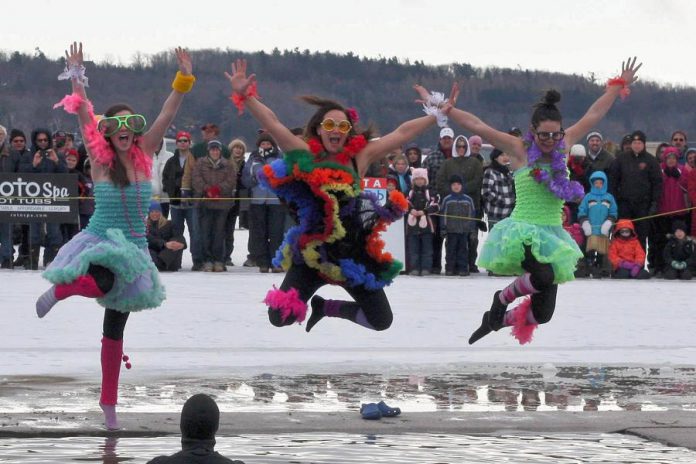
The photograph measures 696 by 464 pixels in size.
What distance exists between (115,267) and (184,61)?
136cm

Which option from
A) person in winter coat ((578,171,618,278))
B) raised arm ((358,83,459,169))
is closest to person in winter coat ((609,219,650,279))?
person in winter coat ((578,171,618,278))

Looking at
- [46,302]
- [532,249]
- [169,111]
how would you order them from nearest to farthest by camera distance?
[46,302], [169,111], [532,249]

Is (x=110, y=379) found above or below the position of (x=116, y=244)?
below

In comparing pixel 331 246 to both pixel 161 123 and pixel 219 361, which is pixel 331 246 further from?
A: pixel 219 361

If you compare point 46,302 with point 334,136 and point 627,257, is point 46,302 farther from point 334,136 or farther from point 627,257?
point 627,257

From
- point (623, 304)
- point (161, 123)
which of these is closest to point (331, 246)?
point (161, 123)

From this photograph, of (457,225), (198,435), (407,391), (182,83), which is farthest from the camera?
(457,225)

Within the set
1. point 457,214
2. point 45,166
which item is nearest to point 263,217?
point 457,214

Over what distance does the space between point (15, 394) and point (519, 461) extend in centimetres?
367

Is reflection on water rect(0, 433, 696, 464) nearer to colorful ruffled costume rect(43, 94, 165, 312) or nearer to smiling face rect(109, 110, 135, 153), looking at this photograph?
colorful ruffled costume rect(43, 94, 165, 312)

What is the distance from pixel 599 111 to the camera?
1035cm

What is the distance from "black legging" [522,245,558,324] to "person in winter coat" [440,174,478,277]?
9.41 metres

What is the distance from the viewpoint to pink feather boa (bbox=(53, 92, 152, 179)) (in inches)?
343

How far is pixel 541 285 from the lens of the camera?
33.8 ft
